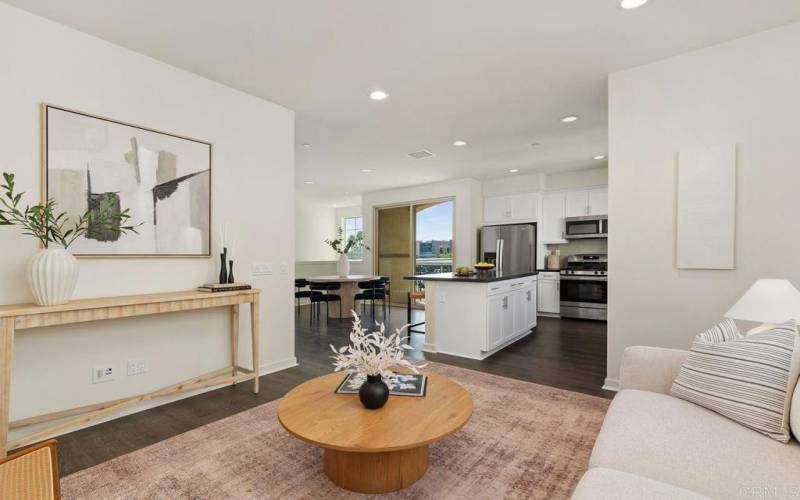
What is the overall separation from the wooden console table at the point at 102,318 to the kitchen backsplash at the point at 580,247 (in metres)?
6.01

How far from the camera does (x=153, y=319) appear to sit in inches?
116

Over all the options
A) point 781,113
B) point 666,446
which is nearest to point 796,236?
point 781,113

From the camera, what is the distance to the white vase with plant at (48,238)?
217 cm

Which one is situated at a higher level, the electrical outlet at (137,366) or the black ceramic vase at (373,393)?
the black ceramic vase at (373,393)

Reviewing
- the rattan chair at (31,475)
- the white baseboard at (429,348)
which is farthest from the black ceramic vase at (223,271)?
the white baseboard at (429,348)

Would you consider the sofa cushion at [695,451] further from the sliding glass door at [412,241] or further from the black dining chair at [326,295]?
the sliding glass door at [412,241]

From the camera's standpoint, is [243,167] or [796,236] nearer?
[796,236]

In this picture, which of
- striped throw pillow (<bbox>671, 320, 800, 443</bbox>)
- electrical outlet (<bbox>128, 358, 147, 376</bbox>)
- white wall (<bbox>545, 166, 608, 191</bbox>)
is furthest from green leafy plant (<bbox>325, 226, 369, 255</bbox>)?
striped throw pillow (<bbox>671, 320, 800, 443</bbox>)

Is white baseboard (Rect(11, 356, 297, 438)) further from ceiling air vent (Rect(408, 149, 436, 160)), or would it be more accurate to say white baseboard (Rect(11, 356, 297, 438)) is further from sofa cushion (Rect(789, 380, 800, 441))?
sofa cushion (Rect(789, 380, 800, 441))

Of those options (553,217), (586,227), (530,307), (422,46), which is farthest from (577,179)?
(422,46)

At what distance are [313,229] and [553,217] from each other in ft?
22.0

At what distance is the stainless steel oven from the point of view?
639 centimetres

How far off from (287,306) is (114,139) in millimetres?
2047

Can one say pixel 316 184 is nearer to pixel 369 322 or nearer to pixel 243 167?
Result: pixel 369 322
